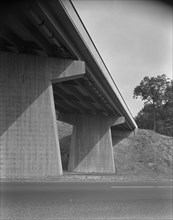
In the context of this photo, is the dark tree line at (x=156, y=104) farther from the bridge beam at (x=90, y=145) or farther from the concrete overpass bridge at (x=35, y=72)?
the concrete overpass bridge at (x=35, y=72)

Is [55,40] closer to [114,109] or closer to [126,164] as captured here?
[114,109]

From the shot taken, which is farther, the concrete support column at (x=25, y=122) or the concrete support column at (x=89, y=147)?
the concrete support column at (x=89, y=147)

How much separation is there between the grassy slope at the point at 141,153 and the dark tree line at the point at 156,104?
18965mm

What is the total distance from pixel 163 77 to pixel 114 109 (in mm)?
38795

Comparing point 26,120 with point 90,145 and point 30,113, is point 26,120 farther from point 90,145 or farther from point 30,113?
point 90,145

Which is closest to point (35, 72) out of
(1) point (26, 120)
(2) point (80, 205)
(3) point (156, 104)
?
(1) point (26, 120)

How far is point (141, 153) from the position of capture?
178 ft

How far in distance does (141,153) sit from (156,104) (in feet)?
133

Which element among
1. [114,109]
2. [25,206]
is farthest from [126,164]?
[25,206]

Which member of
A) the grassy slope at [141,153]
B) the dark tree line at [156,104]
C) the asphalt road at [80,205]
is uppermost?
the dark tree line at [156,104]

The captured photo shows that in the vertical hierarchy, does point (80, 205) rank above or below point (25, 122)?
below

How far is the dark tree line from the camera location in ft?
269

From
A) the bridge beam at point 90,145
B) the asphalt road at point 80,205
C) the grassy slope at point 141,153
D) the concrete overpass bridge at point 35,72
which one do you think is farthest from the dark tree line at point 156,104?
the asphalt road at point 80,205

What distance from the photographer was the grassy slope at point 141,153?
4806 cm
